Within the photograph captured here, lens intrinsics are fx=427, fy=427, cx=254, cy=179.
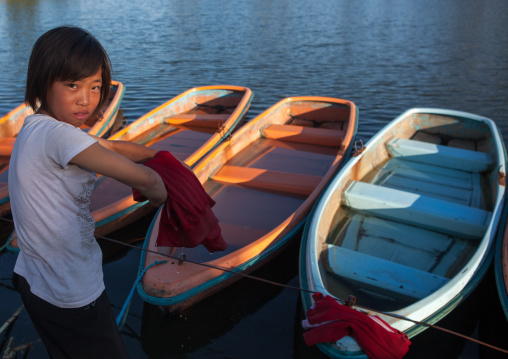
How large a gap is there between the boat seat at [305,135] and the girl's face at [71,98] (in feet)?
19.3

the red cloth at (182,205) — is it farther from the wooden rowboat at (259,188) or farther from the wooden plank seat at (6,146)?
the wooden plank seat at (6,146)

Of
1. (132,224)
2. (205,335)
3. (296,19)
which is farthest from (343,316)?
(296,19)

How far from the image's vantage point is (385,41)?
18.4 m

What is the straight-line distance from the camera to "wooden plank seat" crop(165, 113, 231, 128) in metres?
8.42

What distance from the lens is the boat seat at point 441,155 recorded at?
6371mm

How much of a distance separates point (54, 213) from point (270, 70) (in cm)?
1388

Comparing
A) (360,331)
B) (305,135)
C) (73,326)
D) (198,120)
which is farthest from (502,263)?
(198,120)

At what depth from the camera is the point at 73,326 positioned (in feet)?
5.96

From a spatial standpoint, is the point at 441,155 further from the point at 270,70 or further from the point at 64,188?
the point at 270,70

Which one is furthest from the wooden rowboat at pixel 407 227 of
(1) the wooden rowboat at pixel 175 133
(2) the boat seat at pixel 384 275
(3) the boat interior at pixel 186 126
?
(3) the boat interior at pixel 186 126

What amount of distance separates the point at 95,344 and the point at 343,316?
71.1 inches

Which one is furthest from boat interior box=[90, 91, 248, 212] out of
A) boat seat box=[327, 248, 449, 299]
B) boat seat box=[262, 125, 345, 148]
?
boat seat box=[327, 248, 449, 299]

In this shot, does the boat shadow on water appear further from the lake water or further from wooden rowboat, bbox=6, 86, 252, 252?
wooden rowboat, bbox=6, 86, 252, 252

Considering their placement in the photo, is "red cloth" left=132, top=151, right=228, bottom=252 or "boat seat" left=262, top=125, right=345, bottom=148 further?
"boat seat" left=262, top=125, right=345, bottom=148
